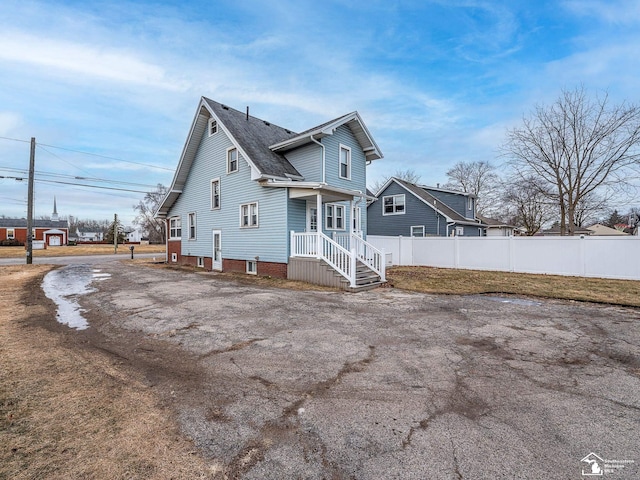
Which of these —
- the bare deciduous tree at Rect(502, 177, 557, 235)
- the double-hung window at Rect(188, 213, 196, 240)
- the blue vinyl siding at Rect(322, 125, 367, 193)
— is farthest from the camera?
the bare deciduous tree at Rect(502, 177, 557, 235)

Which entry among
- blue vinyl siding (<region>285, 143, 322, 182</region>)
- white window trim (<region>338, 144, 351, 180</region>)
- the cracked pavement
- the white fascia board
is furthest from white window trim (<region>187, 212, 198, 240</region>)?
the cracked pavement

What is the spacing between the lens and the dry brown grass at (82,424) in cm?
216

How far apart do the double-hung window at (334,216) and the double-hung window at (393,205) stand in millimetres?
12580

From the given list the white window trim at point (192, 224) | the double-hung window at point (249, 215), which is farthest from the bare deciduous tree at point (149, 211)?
the double-hung window at point (249, 215)

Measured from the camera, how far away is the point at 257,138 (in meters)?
15.4

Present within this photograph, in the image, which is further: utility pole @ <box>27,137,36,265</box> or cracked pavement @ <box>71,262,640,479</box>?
utility pole @ <box>27,137,36,265</box>

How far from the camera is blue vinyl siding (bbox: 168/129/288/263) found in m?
13.0

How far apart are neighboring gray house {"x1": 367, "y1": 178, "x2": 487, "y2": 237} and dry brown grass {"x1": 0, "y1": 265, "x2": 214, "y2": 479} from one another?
23.1 m

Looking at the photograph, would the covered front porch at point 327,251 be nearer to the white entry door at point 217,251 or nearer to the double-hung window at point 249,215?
the double-hung window at point 249,215

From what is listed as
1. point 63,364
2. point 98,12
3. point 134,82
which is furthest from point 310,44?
point 63,364

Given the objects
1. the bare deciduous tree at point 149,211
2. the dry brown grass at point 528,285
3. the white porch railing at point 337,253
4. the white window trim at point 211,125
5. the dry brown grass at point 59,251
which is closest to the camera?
the dry brown grass at point 528,285

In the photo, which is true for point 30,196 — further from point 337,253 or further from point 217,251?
point 337,253

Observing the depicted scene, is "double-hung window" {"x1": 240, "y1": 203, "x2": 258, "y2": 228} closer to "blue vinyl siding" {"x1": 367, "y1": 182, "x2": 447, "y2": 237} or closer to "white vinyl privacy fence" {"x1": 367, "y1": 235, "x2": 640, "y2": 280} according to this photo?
"white vinyl privacy fence" {"x1": 367, "y1": 235, "x2": 640, "y2": 280}

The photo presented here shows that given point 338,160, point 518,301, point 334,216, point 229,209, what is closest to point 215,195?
point 229,209
